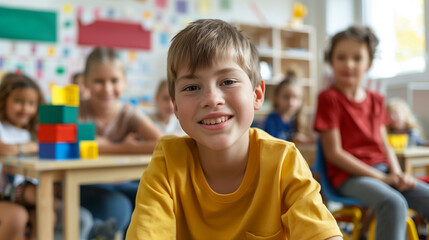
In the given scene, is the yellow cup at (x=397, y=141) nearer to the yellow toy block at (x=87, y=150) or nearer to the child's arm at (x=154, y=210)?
the yellow toy block at (x=87, y=150)

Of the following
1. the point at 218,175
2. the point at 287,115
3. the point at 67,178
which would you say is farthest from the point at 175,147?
the point at 287,115

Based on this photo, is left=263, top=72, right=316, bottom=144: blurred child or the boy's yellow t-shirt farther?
left=263, top=72, right=316, bottom=144: blurred child

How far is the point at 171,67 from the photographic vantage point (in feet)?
3.21

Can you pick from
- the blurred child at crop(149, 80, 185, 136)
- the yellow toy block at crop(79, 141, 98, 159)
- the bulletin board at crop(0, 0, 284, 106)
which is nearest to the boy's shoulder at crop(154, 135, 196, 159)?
the yellow toy block at crop(79, 141, 98, 159)

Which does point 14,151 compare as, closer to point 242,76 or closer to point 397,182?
point 242,76

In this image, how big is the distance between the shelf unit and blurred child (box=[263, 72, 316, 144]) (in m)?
1.84

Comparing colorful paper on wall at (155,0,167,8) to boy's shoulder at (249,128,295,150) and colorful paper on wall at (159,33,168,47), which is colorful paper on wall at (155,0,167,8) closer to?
colorful paper on wall at (159,33,168,47)

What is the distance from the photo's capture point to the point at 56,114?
5.39 ft

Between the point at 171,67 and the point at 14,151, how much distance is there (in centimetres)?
117

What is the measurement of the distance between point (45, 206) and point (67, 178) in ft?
0.42

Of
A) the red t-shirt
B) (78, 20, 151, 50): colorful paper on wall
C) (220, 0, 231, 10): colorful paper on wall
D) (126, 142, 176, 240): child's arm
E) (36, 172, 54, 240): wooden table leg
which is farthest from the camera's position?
(220, 0, 231, 10): colorful paper on wall

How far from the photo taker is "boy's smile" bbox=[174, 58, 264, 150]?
0.90 metres

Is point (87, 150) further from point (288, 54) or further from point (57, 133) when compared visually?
point (288, 54)

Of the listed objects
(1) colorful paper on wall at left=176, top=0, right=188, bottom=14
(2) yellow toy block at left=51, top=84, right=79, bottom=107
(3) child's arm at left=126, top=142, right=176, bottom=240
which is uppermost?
(1) colorful paper on wall at left=176, top=0, right=188, bottom=14
